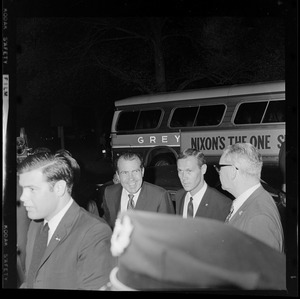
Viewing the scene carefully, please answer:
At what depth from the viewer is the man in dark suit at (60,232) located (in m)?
3.45

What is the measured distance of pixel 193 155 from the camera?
12.9 feet

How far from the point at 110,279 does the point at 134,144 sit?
44.2 inches

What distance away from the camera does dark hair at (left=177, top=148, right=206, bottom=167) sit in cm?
389

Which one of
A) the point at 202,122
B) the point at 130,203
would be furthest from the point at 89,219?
the point at 202,122

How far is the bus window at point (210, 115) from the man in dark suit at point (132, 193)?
58 centimetres

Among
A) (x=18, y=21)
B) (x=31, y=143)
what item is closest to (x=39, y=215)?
(x=31, y=143)

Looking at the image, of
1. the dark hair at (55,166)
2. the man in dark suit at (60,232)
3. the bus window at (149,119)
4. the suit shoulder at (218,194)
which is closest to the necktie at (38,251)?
the man in dark suit at (60,232)

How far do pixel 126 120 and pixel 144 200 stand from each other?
664 millimetres

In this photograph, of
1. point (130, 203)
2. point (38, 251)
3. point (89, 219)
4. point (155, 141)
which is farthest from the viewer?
point (155, 141)

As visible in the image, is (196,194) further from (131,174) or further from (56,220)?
(56,220)

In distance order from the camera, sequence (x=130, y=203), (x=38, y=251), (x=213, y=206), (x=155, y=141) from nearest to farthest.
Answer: (x=38, y=251), (x=213, y=206), (x=130, y=203), (x=155, y=141)

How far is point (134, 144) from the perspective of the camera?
13.3ft

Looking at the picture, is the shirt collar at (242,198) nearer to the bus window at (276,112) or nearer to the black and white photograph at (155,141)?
the black and white photograph at (155,141)

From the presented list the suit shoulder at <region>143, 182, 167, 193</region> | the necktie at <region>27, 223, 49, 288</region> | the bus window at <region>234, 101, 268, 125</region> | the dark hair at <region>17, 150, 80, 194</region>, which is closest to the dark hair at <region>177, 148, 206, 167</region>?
the suit shoulder at <region>143, 182, 167, 193</region>
